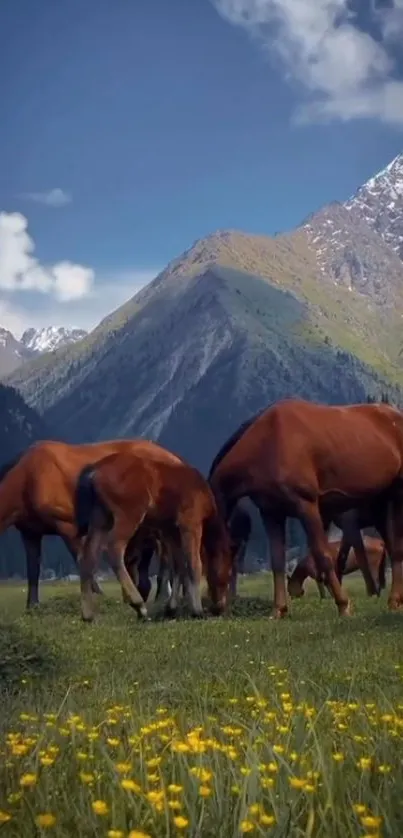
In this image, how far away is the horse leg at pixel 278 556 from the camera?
1738cm

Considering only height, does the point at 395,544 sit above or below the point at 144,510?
below

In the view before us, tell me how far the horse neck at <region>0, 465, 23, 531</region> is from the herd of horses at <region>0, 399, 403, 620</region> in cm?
289

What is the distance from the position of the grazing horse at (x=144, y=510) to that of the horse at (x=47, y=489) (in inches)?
119

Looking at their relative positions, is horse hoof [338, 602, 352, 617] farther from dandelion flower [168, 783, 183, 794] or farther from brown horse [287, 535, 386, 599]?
dandelion flower [168, 783, 183, 794]

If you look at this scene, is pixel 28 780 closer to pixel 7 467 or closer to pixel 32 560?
pixel 7 467

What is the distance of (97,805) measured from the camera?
4367mm

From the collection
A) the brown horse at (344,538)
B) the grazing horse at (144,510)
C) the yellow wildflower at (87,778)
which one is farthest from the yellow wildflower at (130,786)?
the brown horse at (344,538)

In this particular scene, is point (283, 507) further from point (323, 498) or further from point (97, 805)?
point (97, 805)

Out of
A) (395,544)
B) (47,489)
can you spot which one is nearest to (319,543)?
(395,544)

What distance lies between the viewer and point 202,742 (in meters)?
5.77

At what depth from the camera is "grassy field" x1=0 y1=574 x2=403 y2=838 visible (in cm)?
463

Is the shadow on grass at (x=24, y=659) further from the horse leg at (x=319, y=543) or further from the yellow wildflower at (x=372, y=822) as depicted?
the yellow wildflower at (x=372, y=822)

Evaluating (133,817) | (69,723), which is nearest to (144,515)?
(69,723)

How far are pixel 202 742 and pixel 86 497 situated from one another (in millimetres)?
12220
